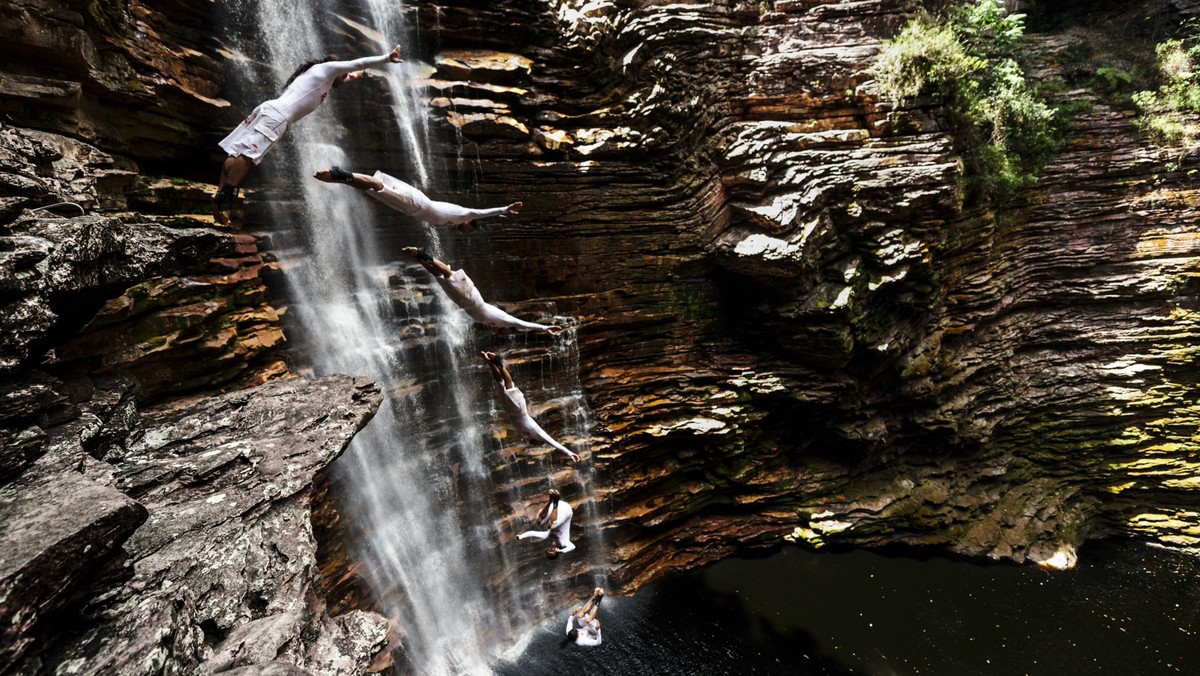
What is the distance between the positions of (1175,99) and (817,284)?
28.2 ft

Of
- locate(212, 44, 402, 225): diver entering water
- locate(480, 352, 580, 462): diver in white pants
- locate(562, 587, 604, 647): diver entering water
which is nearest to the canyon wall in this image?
locate(212, 44, 402, 225): diver entering water

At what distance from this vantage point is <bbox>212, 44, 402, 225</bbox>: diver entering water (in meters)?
4.87

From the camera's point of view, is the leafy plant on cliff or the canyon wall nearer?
the canyon wall

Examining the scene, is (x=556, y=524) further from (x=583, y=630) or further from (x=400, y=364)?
(x=400, y=364)

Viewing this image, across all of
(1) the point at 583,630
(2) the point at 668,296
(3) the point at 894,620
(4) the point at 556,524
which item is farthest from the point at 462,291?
(3) the point at 894,620

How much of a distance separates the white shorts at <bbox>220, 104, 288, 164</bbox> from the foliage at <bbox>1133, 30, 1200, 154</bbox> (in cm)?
1530

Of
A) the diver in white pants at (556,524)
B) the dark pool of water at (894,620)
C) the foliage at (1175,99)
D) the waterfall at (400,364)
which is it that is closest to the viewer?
the waterfall at (400,364)

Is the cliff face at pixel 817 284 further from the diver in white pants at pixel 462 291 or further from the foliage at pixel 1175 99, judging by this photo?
the diver in white pants at pixel 462 291

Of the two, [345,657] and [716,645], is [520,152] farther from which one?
[716,645]

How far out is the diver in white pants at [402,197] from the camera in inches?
184

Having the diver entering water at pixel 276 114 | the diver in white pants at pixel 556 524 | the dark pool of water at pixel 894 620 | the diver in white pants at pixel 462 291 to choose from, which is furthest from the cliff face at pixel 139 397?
the dark pool of water at pixel 894 620

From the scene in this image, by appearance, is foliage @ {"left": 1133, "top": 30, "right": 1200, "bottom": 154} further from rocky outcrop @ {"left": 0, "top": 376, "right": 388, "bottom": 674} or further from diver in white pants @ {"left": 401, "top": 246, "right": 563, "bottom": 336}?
rocky outcrop @ {"left": 0, "top": 376, "right": 388, "bottom": 674}

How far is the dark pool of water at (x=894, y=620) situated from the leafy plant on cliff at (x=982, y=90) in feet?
25.2

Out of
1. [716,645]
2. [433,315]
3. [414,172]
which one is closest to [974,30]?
[414,172]
